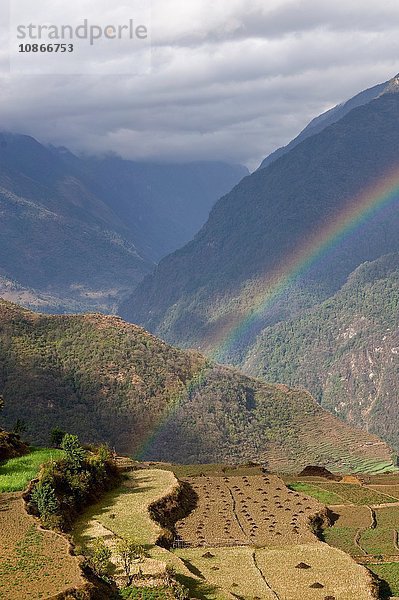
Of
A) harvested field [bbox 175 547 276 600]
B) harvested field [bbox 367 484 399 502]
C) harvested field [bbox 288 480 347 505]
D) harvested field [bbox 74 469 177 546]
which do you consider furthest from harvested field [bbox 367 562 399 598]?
harvested field [bbox 367 484 399 502]

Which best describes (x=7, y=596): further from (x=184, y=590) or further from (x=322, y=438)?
(x=322, y=438)

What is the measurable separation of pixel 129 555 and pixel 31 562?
19.7 ft

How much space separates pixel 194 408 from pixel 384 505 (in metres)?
103

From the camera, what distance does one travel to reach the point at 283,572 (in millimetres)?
52688

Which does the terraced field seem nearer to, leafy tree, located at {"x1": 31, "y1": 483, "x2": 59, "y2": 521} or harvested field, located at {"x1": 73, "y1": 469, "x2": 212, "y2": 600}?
harvested field, located at {"x1": 73, "y1": 469, "x2": 212, "y2": 600}

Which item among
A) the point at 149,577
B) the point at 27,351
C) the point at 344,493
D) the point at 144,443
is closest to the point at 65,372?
the point at 27,351

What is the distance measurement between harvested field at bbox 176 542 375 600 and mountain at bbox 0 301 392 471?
295 feet

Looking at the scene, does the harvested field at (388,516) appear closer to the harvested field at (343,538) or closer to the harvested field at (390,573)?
the harvested field at (343,538)

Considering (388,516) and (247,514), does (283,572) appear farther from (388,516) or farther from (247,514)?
(388,516)

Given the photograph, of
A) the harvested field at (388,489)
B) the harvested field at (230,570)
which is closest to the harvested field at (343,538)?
the harvested field at (230,570)

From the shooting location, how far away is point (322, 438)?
193 metres

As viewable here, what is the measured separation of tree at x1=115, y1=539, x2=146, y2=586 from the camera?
4625 centimetres

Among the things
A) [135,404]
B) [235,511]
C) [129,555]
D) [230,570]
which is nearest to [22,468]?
[235,511]

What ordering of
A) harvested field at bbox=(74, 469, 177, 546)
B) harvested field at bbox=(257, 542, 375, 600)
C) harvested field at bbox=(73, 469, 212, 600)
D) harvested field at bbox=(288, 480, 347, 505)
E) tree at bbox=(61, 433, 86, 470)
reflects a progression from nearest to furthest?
harvested field at bbox=(257, 542, 375, 600)
harvested field at bbox=(73, 469, 212, 600)
harvested field at bbox=(74, 469, 177, 546)
tree at bbox=(61, 433, 86, 470)
harvested field at bbox=(288, 480, 347, 505)
